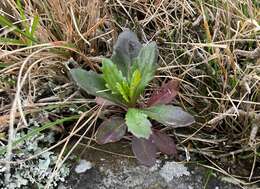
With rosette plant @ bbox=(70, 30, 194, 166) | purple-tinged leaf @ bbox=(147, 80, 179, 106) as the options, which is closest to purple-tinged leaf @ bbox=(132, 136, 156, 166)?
rosette plant @ bbox=(70, 30, 194, 166)

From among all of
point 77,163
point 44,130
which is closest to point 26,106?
point 44,130

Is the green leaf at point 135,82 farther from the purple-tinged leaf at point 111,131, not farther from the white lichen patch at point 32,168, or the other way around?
the white lichen patch at point 32,168

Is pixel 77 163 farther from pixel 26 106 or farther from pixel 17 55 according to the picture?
pixel 17 55

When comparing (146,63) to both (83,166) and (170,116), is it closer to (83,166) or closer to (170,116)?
(170,116)

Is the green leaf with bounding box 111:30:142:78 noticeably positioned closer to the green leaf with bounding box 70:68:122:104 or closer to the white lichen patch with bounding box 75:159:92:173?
the green leaf with bounding box 70:68:122:104

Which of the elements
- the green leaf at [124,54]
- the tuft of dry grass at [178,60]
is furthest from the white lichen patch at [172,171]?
the green leaf at [124,54]
